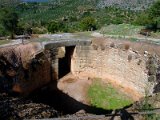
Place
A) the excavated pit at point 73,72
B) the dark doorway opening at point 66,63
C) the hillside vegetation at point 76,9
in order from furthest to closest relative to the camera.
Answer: the hillside vegetation at point 76,9 < the dark doorway opening at point 66,63 < the excavated pit at point 73,72

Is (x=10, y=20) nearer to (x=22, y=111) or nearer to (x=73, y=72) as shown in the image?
(x=73, y=72)

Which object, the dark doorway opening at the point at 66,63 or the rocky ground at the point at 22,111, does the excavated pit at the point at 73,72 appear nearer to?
the dark doorway opening at the point at 66,63

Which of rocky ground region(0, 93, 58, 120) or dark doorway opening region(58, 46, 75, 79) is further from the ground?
rocky ground region(0, 93, 58, 120)

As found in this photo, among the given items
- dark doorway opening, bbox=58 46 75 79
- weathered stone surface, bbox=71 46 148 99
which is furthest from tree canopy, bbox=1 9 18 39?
weathered stone surface, bbox=71 46 148 99

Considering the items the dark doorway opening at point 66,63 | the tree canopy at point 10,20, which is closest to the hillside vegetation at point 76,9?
the tree canopy at point 10,20

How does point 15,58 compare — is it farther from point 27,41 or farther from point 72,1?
point 72,1

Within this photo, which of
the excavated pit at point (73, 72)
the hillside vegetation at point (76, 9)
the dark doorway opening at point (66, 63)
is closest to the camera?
the excavated pit at point (73, 72)

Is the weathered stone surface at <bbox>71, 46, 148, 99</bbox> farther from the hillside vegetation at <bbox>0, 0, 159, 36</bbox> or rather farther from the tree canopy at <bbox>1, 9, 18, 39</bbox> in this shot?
the hillside vegetation at <bbox>0, 0, 159, 36</bbox>

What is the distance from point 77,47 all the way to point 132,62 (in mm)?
4980

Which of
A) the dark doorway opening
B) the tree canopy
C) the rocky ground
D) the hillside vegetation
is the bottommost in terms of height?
the hillside vegetation

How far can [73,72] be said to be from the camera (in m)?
31.0

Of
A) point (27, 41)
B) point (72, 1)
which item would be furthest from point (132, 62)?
point (72, 1)

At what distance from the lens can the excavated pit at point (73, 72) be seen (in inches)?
1027

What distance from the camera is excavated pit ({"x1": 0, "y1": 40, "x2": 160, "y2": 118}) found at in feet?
85.6
